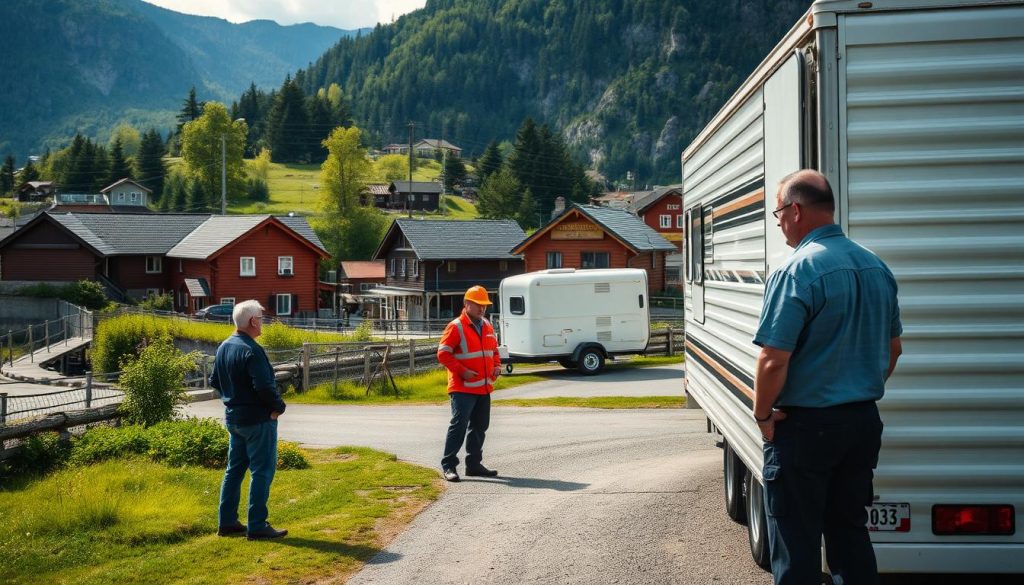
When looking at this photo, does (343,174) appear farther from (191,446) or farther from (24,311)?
(191,446)

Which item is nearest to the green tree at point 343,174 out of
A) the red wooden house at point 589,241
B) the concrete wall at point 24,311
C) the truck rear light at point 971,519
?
the concrete wall at point 24,311

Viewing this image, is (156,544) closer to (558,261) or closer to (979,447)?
(979,447)

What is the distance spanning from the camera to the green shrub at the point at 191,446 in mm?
12859

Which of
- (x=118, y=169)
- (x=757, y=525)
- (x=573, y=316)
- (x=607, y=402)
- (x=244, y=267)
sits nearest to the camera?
(x=757, y=525)

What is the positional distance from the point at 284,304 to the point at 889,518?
63.0 meters

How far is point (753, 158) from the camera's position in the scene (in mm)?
7035

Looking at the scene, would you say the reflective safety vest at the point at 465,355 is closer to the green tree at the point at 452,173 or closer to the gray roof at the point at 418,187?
the gray roof at the point at 418,187

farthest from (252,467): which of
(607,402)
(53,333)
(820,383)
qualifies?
(53,333)

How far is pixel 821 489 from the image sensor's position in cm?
476

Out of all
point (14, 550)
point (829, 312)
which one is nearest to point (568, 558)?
point (829, 312)

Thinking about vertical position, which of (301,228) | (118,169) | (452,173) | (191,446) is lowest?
(191,446)

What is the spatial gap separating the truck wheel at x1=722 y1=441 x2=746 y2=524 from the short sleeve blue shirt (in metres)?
3.86

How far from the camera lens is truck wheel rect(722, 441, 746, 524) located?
28.3 ft

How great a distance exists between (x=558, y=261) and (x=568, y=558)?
4667 cm
